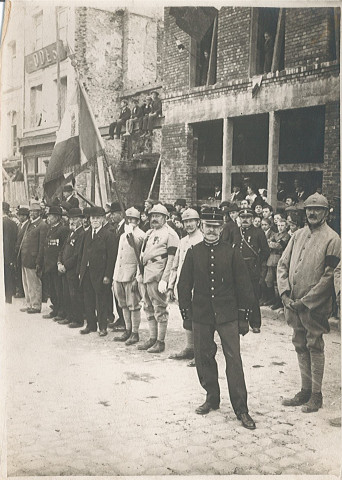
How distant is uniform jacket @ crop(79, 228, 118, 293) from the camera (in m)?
5.84

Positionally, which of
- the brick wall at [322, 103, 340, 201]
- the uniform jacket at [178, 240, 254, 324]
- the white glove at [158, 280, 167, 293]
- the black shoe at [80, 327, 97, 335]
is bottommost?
the black shoe at [80, 327, 97, 335]

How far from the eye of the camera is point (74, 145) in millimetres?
4727

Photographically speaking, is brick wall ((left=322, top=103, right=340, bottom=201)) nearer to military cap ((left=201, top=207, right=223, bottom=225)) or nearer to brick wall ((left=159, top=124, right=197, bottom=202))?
military cap ((left=201, top=207, right=223, bottom=225))

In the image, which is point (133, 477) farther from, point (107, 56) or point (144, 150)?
point (107, 56)

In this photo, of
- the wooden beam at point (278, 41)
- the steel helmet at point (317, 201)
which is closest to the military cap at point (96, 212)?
the wooden beam at point (278, 41)

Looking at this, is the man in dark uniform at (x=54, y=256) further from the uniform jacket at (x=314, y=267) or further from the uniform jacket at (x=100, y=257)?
the uniform jacket at (x=314, y=267)

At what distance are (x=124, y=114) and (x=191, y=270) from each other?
1755 mm

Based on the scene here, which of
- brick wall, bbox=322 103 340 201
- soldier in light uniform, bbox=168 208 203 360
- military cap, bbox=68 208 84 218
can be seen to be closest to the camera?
brick wall, bbox=322 103 340 201

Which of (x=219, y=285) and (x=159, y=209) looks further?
(x=159, y=209)

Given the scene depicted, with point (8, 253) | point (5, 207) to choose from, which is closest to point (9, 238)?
point (8, 253)

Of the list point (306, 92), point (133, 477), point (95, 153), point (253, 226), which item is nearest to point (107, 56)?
point (95, 153)

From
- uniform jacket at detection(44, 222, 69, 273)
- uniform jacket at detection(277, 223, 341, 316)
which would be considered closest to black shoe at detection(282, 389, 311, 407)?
uniform jacket at detection(277, 223, 341, 316)

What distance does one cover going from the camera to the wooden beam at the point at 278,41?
416cm

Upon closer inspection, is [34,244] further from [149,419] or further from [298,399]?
[298,399]
